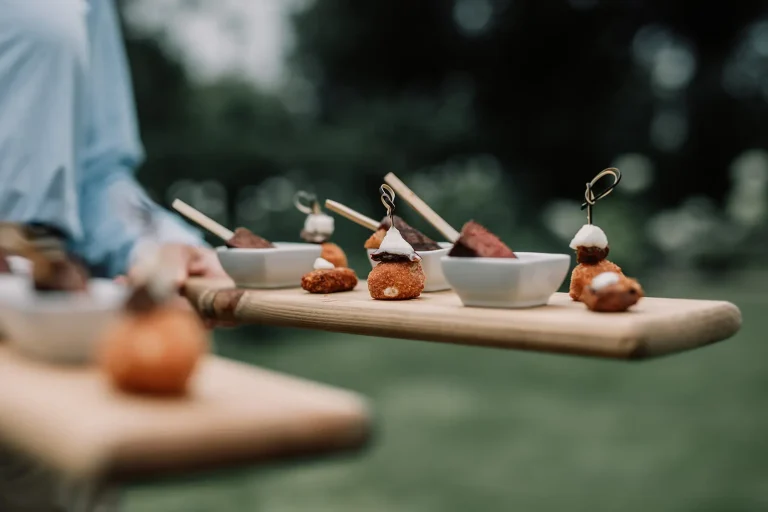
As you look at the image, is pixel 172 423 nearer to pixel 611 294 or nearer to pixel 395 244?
pixel 611 294

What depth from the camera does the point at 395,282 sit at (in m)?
1.58

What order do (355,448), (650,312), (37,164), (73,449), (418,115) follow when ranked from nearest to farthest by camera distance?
(73,449) → (355,448) → (650,312) → (37,164) → (418,115)

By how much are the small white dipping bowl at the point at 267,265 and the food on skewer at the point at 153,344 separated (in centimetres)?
83

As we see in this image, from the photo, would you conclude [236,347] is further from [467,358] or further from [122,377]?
[122,377]

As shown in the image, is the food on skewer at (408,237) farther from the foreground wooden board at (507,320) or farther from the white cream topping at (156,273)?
the white cream topping at (156,273)

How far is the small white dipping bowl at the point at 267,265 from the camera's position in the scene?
177 centimetres

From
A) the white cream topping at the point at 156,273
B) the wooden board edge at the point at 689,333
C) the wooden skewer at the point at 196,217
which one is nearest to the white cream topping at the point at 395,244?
the wooden skewer at the point at 196,217

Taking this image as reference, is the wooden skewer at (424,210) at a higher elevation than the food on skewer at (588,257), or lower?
higher

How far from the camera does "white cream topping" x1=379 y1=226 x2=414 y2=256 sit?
1617 mm

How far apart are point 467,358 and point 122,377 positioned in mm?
6552

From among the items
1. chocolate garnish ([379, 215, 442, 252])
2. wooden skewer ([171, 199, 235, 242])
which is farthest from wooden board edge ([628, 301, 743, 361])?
wooden skewer ([171, 199, 235, 242])

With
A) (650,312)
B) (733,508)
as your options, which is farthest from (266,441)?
(733,508)

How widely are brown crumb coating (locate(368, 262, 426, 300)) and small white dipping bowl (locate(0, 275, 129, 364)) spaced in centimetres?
64

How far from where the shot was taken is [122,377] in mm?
841
